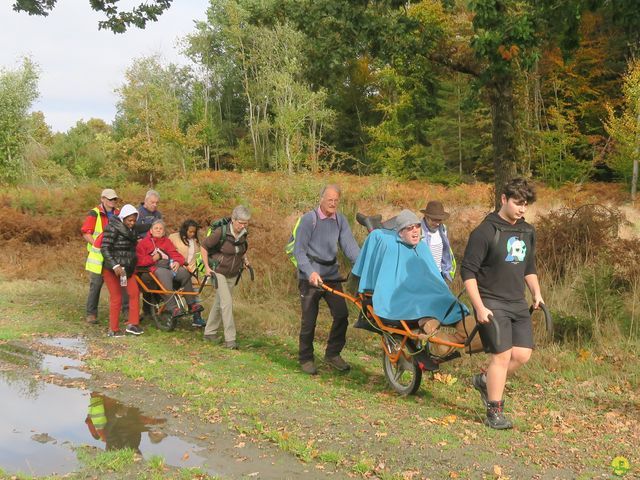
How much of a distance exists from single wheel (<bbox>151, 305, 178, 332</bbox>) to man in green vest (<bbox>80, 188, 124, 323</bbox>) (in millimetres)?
930

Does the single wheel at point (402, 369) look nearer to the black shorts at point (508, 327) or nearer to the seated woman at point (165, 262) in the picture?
the black shorts at point (508, 327)

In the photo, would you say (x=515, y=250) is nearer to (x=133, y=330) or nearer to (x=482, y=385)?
(x=482, y=385)

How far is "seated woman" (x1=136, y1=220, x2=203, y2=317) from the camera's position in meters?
10.7

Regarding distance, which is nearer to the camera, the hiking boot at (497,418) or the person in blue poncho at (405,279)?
the hiking boot at (497,418)

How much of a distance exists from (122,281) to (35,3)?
16.0ft

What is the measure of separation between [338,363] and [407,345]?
1.49 m

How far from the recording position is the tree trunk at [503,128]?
11602 millimetres

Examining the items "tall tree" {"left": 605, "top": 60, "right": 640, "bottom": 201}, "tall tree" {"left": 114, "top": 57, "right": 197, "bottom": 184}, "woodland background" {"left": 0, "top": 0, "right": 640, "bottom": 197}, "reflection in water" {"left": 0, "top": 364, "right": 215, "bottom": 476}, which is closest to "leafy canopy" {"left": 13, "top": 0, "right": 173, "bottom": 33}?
"woodland background" {"left": 0, "top": 0, "right": 640, "bottom": 197}

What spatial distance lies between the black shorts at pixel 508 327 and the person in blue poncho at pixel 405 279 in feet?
2.34

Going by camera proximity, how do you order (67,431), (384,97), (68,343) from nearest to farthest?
(67,431), (68,343), (384,97)

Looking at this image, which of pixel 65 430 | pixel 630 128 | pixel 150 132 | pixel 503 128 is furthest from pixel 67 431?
pixel 150 132

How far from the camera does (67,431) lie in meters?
5.70

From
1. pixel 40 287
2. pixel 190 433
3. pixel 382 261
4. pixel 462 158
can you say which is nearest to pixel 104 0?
pixel 40 287
